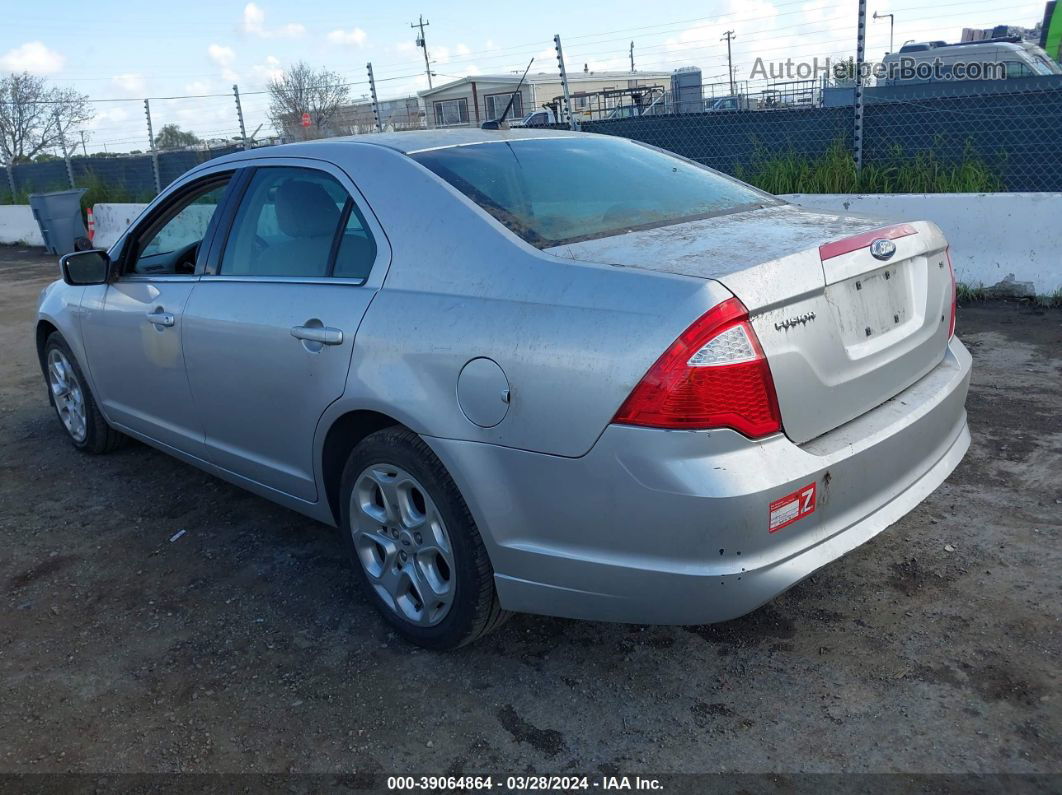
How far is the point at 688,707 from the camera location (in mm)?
2682

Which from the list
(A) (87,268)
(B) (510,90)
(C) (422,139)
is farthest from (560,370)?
(B) (510,90)

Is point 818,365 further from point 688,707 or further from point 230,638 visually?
point 230,638

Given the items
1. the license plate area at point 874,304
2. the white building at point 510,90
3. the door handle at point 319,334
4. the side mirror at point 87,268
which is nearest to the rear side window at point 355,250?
the door handle at point 319,334

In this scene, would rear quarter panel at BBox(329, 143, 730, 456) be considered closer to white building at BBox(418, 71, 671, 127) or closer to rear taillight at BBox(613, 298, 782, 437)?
rear taillight at BBox(613, 298, 782, 437)

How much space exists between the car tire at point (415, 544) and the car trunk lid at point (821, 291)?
788mm

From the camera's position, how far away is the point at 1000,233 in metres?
7.09

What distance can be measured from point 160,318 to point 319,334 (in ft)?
4.09

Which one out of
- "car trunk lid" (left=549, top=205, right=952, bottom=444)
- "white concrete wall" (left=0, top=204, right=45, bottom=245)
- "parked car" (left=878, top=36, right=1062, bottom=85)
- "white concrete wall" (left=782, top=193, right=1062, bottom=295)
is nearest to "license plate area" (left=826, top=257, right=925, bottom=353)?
"car trunk lid" (left=549, top=205, right=952, bottom=444)

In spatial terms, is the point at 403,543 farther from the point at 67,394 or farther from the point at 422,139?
the point at 67,394

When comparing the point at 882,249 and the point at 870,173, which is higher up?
the point at 882,249

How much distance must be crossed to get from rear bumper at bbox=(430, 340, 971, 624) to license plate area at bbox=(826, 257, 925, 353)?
24 cm

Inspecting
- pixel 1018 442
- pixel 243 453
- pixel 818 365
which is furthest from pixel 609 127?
pixel 818 365

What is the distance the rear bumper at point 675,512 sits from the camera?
7.50ft

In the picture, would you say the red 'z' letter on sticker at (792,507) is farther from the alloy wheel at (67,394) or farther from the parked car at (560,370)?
the alloy wheel at (67,394)
